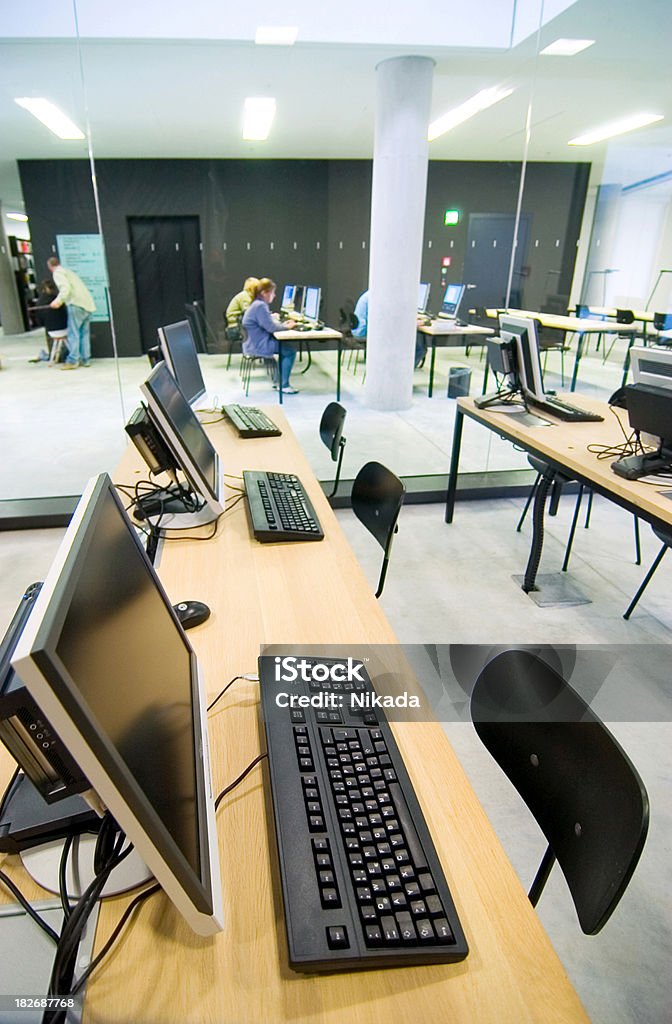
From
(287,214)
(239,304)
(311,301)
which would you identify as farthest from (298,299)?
(287,214)

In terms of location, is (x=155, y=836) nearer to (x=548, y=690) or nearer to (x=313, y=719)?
(x=313, y=719)

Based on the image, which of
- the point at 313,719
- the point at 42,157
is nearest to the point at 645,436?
the point at 313,719

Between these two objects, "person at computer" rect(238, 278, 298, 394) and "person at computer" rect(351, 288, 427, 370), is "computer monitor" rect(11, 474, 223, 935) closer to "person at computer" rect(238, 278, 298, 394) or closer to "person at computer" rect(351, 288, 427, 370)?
"person at computer" rect(238, 278, 298, 394)

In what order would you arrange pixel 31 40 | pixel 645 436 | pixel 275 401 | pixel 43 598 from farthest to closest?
pixel 275 401 < pixel 31 40 < pixel 645 436 < pixel 43 598

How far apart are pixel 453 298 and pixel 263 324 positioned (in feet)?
5.07

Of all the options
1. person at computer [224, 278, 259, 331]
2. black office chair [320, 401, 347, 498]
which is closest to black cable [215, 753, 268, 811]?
black office chair [320, 401, 347, 498]

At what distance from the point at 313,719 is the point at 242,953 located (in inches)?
14.1

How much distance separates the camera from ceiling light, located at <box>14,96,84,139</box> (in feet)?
10.7

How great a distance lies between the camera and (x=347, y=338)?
15.3 ft

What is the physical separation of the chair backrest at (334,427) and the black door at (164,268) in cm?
145

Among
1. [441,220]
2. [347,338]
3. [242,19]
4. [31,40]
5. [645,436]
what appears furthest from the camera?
[347,338]

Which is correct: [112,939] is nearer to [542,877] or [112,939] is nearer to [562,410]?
[542,877]

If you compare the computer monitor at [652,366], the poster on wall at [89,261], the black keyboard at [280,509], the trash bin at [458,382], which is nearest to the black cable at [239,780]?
the black keyboard at [280,509]

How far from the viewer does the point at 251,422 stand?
2.80 m
